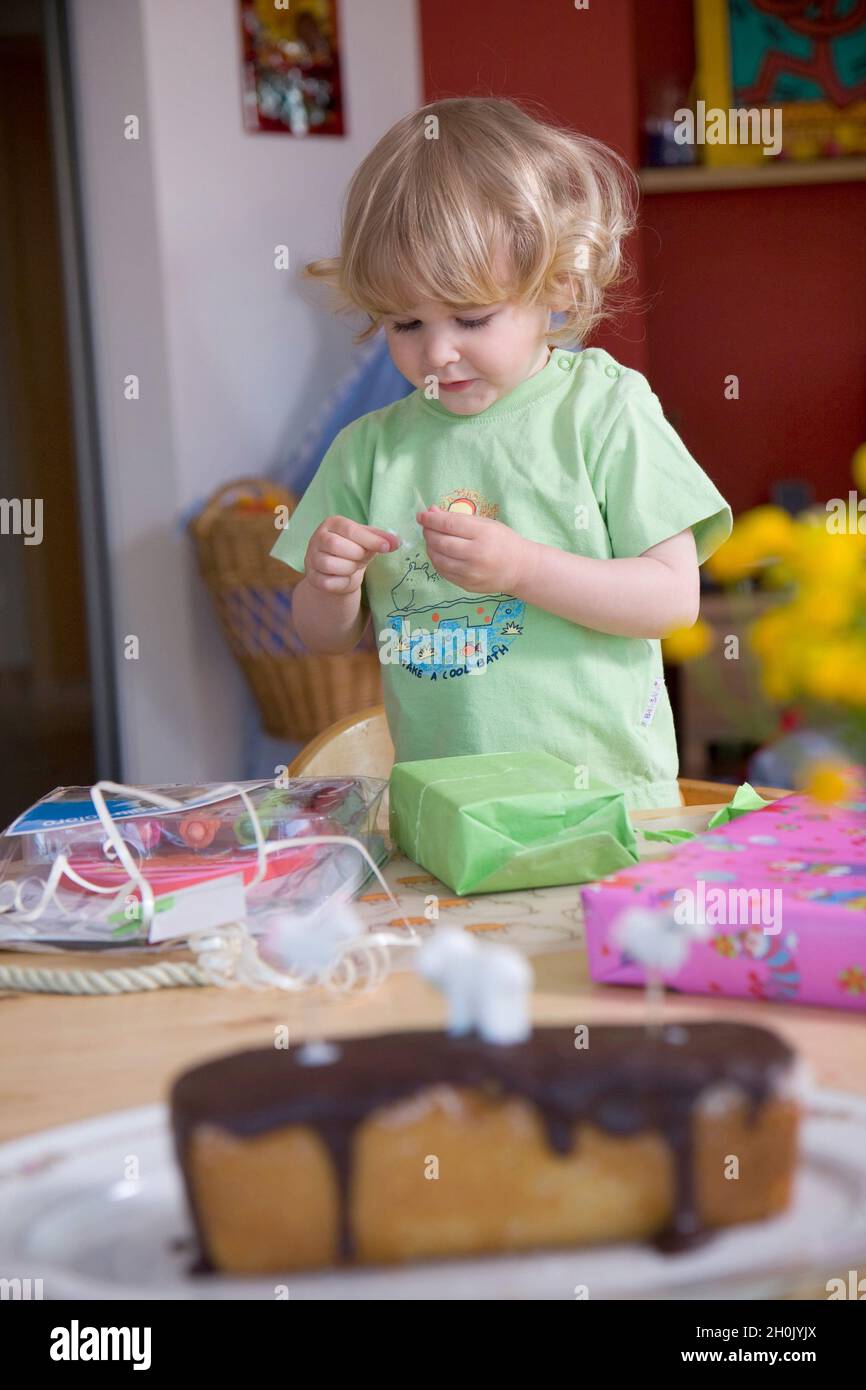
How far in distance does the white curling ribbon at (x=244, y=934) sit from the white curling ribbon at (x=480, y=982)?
0.21 metres

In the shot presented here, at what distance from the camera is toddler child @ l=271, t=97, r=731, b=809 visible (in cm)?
124

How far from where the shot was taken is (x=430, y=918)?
861 mm

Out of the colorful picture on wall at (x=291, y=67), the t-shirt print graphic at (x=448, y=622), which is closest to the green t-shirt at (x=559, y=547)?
the t-shirt print graphic at (x=448, y=622)

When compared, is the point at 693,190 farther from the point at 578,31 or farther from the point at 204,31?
the point at 204,31

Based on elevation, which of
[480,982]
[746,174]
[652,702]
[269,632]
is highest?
[746,174]

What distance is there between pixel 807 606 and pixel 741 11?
3.90 m

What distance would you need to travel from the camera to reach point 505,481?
4.55 ft

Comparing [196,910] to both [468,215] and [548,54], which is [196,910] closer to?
[468,215]

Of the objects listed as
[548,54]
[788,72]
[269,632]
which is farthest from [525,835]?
[788,72]

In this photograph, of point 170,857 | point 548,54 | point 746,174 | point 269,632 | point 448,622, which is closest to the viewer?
point 170,857

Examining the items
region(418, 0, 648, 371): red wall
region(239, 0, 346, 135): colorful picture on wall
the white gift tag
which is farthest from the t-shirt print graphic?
region(239, 0, 346, 135): colorful picture on wall

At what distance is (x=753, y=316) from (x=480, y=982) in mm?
3829

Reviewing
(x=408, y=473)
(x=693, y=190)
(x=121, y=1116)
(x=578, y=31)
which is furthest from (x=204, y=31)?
(x=121, y=1116)

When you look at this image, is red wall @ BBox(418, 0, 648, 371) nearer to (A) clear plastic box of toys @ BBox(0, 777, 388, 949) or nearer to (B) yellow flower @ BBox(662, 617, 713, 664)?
(A) clear plastic box of toys @ BBox(0, 777, 388, 949)
